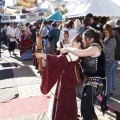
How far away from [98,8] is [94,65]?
7521 mm

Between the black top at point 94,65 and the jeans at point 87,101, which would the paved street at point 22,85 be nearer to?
the jeans at point 87,101

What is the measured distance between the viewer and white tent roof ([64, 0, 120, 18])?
35.4ft

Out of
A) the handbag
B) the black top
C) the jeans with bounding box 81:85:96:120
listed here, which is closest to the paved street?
the jeans with bounding box 81:85:96:120

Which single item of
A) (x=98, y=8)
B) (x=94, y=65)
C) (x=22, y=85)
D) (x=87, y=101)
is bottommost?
(x=22, y=85)

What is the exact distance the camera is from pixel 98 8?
10992 millimetres

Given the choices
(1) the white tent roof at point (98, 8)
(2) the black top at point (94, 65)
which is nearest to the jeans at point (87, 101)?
(2) the black top at point (94, 65)

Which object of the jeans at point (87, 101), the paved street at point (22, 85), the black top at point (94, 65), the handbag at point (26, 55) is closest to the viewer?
the black top at point (94, 65)

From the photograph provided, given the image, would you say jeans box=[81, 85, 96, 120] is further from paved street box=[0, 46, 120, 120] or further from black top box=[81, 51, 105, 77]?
paved street box=[0, 46, 120, 120]

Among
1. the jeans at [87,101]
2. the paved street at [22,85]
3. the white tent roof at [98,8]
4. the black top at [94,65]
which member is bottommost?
the paved street at [22,85]

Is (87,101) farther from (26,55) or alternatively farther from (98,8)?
(26,55)

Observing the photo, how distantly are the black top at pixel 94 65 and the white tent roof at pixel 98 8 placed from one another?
6.92m

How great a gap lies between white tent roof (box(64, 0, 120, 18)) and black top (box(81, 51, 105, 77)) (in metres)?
6.92

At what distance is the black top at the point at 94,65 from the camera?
386 cm

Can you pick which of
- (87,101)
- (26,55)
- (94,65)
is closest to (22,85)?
(87,101)
